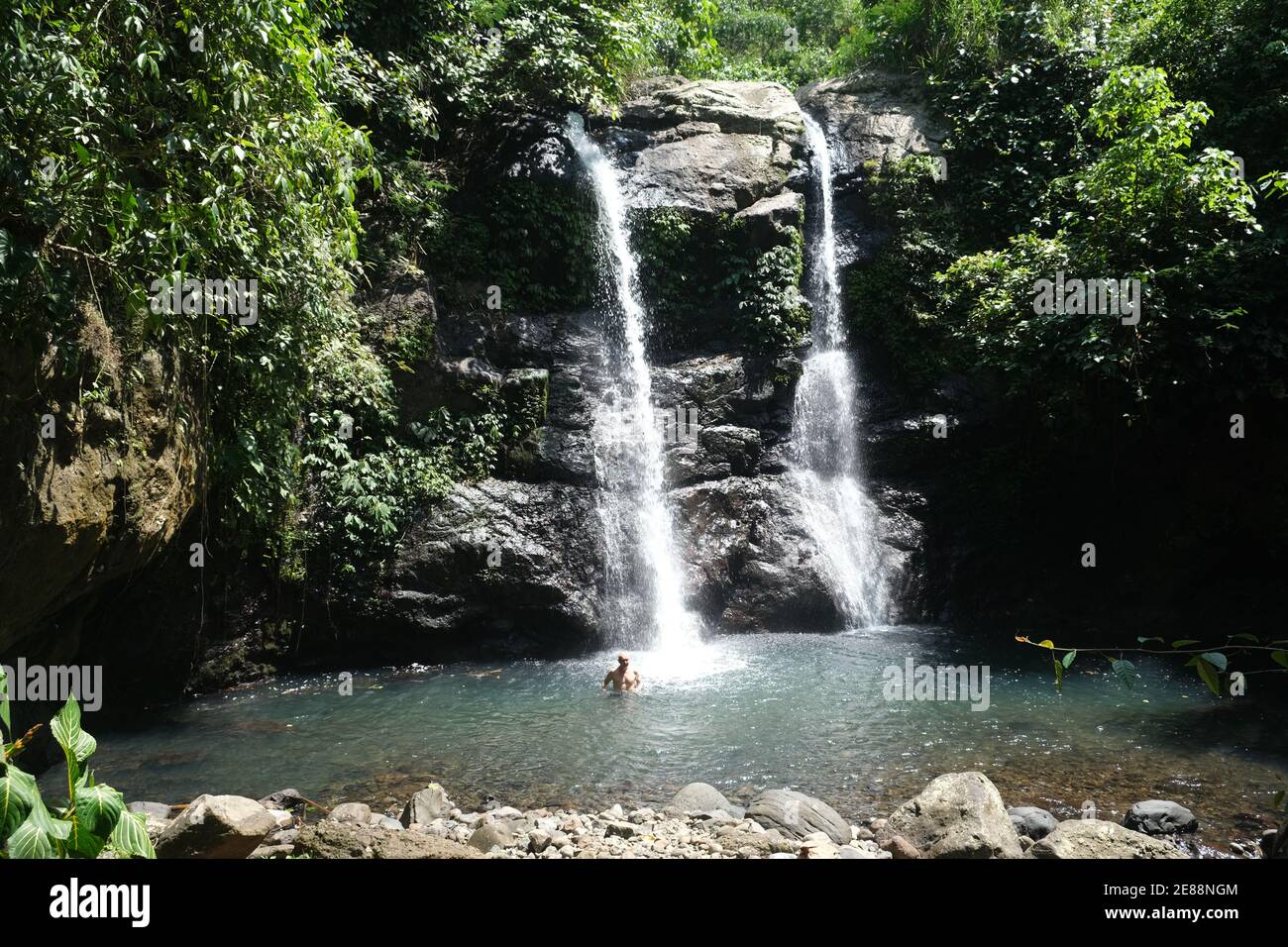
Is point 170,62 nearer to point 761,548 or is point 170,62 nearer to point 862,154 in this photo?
point 761,548

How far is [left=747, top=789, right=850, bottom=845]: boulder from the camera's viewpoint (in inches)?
213

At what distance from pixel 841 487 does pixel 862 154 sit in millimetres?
6859

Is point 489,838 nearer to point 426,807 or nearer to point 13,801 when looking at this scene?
point 426,807

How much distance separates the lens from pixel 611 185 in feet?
47.6

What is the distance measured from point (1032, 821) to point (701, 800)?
7.57 ft

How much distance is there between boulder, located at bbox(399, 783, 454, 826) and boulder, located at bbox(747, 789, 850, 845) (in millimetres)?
2269

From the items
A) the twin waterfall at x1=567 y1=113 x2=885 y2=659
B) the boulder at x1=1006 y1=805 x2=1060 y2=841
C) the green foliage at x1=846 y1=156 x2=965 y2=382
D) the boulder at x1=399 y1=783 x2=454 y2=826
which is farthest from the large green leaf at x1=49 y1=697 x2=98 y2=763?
the green foliage at x1=846 y1=156 x2=965 y2=382

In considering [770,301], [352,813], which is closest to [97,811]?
[352,813]

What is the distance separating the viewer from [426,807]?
233 inches

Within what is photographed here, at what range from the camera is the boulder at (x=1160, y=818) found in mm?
5562

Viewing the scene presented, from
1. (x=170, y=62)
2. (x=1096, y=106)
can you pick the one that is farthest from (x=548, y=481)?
(x=1096, y=106)

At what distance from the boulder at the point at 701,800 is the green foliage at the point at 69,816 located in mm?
4394

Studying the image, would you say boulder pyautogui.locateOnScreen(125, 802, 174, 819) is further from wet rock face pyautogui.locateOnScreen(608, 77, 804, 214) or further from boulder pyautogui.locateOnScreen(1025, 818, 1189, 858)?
wet rock face pyautogui.locateOnScreen(608, 77, 804, 214)

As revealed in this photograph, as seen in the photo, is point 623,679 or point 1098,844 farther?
point 623,679
